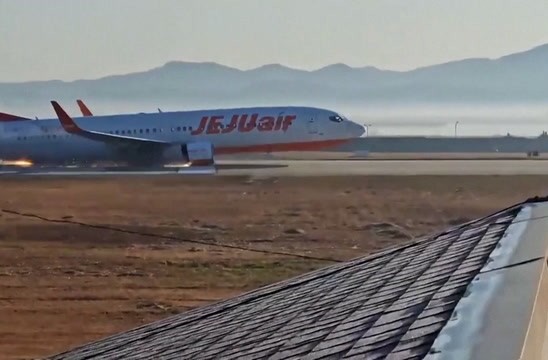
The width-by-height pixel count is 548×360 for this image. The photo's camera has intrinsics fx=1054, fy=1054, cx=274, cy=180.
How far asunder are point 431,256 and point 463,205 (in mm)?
24962

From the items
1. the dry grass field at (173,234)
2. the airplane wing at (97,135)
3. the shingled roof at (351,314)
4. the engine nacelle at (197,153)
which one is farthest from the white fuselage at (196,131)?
the shingled roof at (351,314)

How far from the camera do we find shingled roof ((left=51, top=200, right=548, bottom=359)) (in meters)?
4.85

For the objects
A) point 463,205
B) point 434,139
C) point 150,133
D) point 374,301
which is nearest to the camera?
point 374,301

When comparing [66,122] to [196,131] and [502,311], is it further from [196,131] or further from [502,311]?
[502,311]

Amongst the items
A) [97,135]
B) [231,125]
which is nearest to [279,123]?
[231,125]

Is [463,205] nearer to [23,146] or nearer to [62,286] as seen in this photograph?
[62,286]

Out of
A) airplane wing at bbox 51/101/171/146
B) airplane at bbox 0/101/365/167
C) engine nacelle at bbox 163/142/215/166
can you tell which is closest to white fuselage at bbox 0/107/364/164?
airplane at bbox 0/101/365/167

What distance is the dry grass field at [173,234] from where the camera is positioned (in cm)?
1880

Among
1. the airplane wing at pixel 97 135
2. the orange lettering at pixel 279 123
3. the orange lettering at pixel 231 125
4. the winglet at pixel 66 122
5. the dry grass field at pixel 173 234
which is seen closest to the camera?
the dry grass field at pixel 173 234

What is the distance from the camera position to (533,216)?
8.71 metres

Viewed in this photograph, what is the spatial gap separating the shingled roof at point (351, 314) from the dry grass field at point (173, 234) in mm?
7653

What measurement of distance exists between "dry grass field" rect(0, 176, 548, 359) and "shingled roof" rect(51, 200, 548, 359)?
301 inches

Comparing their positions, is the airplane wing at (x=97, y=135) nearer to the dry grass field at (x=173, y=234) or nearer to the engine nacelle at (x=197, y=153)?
the engine nacelle at (x=197, y=153)

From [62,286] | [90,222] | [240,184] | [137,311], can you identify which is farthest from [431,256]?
[240,184]
